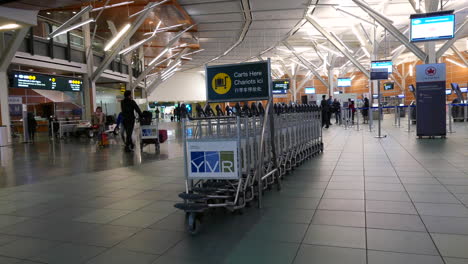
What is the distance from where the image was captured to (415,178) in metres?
5.80

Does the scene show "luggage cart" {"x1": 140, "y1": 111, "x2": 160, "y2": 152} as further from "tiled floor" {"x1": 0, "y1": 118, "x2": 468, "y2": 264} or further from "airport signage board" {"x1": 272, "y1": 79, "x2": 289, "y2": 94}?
"airport signage board" {"x1": 272, "y1": 79, "x2": 289, "y2": 94}

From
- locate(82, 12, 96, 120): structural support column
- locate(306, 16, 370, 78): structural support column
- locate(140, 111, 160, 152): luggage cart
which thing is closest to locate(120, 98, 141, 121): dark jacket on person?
locate(140, 111, 160, 152): luggage cart

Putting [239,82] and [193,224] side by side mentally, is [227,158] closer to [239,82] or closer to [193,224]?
[193,224]

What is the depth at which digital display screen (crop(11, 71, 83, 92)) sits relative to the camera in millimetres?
16859

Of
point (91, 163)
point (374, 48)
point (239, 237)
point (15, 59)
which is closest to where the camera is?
point (239, 237)

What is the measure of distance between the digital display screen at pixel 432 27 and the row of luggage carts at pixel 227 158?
30.2ft

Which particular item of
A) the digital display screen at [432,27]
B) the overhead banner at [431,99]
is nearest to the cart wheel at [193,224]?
the overhead banner at [431,99]

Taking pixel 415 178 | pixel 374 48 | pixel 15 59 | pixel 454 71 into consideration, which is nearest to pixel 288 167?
pixel 415 178

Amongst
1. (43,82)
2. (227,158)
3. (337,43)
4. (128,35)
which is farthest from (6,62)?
(337,43)

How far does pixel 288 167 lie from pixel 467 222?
335cm

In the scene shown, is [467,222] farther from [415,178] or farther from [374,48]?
[374,48]

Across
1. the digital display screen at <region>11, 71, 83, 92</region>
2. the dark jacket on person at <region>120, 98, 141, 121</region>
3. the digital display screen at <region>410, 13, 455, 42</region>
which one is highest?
the digital display screen at <region>410, 13, 455, 42</region>

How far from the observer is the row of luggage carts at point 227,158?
13.4 ft

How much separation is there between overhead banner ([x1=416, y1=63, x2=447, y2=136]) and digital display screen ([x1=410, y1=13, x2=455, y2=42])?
1.69 meters
